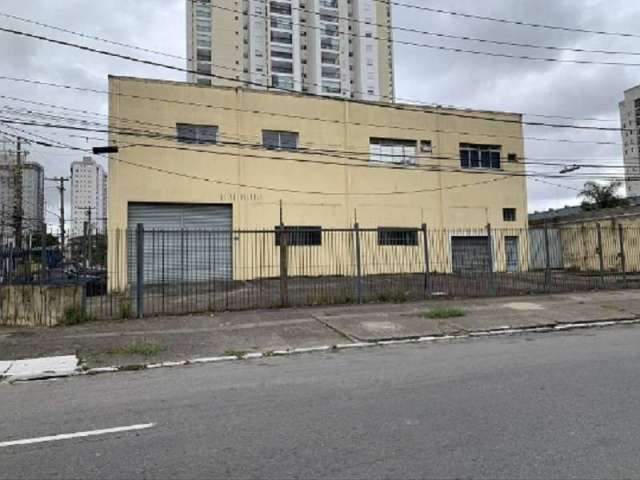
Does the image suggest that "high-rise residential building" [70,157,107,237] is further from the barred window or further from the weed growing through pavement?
the weed growing through pavement

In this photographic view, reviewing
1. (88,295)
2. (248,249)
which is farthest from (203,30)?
(88,295)

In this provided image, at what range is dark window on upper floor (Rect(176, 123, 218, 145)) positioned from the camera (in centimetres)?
2523

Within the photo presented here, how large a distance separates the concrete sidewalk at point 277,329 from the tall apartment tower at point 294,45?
7290 cm

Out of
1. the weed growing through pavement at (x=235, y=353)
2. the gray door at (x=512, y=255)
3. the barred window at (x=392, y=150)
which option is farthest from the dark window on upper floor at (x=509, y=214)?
the weed growing through pavement at (x=235, y=353)

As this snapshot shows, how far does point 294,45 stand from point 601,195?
5726 centimetres

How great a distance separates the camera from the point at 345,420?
509 centimetres

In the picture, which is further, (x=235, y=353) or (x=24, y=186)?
(x=24, y=186)

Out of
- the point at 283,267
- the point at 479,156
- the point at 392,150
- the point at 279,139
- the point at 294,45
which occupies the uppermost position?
the point at 294,45

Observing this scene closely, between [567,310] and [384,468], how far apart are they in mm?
11493

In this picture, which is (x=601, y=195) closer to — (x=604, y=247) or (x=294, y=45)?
(x=604, y=247)

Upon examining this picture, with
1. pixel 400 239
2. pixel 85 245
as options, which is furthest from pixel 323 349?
pixel 400 239

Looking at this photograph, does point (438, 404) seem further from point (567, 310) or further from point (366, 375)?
point (567, 310)

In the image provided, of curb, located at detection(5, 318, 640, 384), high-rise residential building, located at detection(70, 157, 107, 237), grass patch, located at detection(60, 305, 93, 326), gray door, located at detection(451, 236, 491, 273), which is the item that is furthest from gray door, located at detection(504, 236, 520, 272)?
high-rise residential building, located at detection(70, 157, 107, 237)

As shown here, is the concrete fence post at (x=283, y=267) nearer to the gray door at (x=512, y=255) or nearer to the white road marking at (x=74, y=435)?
the white road marking at (x=74, y=435)
